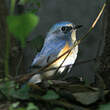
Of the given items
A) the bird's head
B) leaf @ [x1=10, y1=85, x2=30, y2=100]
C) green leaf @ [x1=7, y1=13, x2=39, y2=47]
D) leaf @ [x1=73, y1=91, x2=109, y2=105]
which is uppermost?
green leaf @ [x1=7, y1=13, x2=39, y2=47]

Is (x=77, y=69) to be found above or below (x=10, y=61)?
below

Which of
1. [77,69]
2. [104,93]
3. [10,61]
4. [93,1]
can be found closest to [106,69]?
[104,93]

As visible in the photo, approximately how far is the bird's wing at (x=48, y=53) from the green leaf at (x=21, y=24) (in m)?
1.25

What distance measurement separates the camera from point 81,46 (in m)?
4.91

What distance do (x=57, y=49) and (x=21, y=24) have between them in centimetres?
144

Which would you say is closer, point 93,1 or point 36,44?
point 36,44

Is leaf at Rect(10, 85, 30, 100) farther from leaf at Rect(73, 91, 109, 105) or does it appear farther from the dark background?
the dark background

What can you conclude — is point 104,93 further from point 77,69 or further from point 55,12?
point 55,12

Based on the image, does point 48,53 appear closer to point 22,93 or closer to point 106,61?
point 106,61

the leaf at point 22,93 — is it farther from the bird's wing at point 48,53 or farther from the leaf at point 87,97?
the bird's wing at point 48,53

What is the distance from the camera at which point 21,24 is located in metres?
1.02

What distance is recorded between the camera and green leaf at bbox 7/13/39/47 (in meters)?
1.00

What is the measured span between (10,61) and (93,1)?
2529mm

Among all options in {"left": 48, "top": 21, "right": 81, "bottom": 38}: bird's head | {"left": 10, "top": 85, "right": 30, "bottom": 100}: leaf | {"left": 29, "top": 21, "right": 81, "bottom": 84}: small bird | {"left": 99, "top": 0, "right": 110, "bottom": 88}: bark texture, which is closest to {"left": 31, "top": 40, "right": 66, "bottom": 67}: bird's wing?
{"left": 29, "top": 21, "right": 81, "bottom": 84}: small bird
